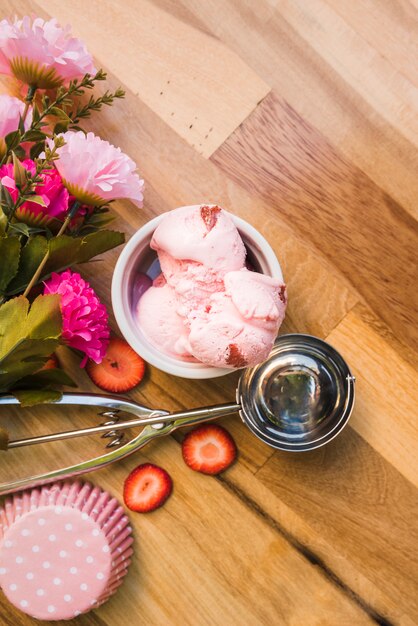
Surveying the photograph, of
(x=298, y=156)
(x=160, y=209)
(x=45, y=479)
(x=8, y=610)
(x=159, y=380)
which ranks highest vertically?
(x=298, y=156)

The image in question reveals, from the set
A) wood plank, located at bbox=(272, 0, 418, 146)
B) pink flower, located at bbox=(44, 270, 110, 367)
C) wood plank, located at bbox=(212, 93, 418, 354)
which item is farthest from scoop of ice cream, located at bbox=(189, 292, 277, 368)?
wood plank, located at bbox=(272, 0, 418, 146)

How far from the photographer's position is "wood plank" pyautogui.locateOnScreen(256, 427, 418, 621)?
838mm

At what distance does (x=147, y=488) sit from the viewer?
82 centimetres

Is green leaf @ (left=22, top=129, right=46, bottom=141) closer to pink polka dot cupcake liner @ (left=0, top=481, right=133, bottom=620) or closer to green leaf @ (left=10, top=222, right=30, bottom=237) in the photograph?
green leaf @ (left=10, top=222, right=30, bottom=237)

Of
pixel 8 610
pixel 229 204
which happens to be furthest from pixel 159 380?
pixel 8 610

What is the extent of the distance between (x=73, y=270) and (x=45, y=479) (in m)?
0.26

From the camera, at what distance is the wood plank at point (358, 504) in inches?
33.0

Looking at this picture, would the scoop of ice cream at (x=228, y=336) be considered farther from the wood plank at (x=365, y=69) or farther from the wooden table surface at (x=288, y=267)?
the wood plank at (x=365, y=69)

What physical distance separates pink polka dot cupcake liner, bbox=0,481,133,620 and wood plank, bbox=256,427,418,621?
22 cm

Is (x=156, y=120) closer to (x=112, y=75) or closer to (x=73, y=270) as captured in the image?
(x=112, y=75)

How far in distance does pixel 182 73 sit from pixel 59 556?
0.63 meters

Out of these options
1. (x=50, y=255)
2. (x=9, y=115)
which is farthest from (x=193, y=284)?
(x=9, y=115)

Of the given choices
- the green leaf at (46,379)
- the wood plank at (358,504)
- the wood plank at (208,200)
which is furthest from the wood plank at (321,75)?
the green leaf at (46,379)

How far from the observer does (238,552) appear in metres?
0.84
